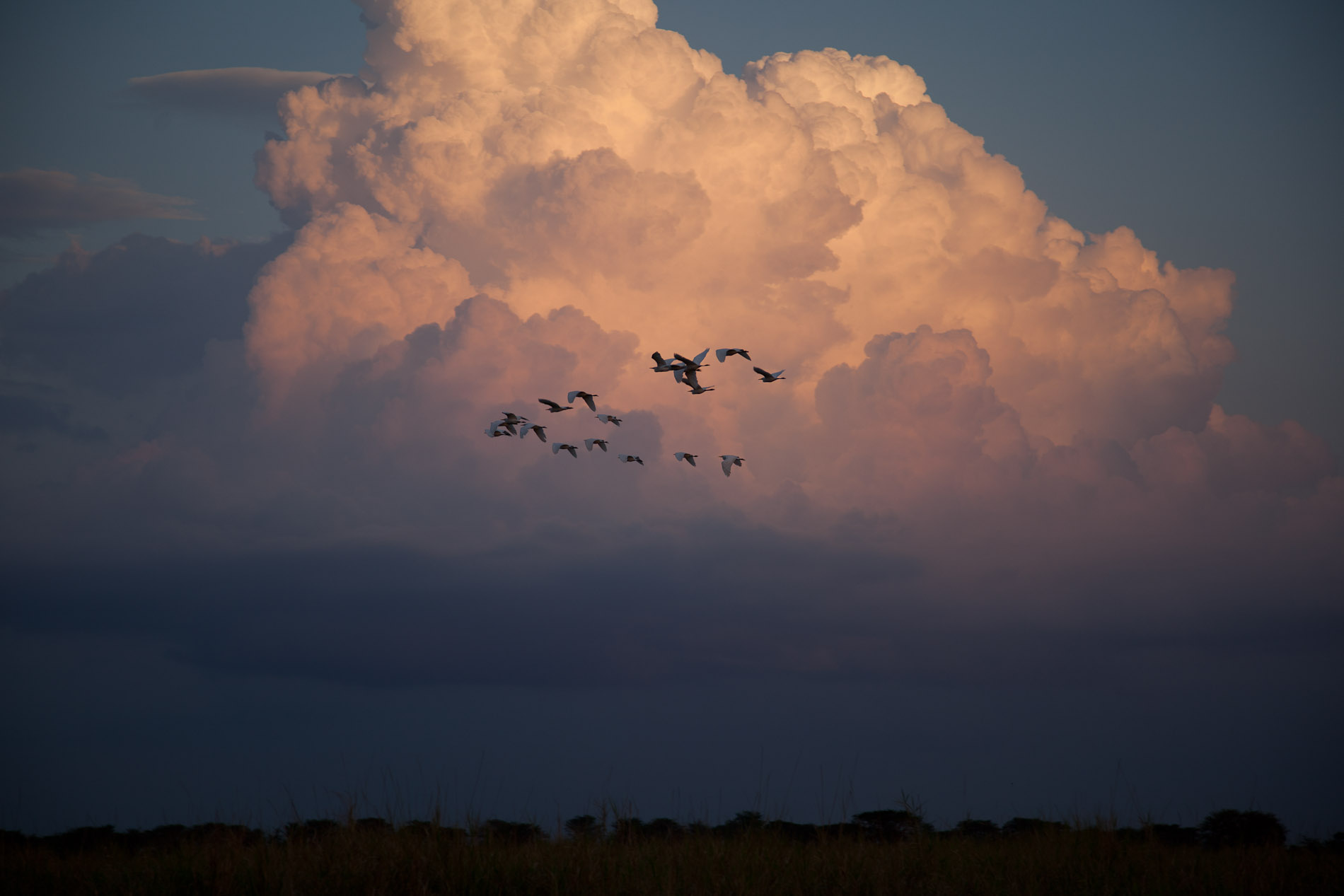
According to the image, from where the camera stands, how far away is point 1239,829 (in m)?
29.5

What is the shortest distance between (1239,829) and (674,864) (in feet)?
57.3

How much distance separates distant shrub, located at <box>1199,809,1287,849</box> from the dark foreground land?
10.2 ft

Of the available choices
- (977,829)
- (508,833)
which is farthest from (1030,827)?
(508,833)

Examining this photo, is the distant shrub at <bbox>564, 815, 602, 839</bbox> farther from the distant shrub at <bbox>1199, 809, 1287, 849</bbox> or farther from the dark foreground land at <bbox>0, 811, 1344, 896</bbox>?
the distant shrub at <bbox>1199, 809, 1287, 849</bbox>

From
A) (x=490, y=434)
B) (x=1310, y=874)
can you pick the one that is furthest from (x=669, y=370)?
(x=1310, y=874)

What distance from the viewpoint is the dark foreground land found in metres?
20.8

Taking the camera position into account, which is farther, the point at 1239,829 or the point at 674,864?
the point at 1239,829

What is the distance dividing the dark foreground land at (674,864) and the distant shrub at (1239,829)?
310cm

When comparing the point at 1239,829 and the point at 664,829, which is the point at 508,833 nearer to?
the point at 664,829

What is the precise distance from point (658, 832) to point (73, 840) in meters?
17.1

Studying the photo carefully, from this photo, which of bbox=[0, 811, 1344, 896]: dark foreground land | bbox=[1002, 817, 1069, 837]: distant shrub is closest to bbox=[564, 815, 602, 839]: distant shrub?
bbox=[0, 811, 1344, 896]: dark foreground land

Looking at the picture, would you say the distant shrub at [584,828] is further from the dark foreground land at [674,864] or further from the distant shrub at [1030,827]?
the distant shrub at [1030,827]

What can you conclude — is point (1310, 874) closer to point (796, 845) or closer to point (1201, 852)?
point (1201, 852)

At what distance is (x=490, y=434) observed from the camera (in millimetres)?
43625
